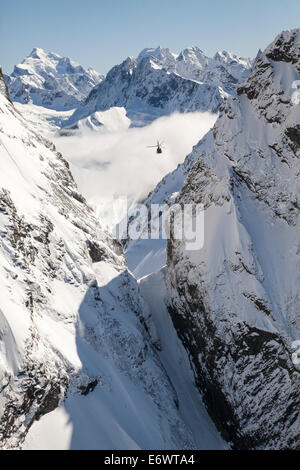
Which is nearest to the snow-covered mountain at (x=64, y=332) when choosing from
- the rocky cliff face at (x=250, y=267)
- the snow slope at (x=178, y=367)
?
the snow slope at (x=178, y=367)

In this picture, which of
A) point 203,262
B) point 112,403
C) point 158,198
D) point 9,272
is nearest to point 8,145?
point 9,272

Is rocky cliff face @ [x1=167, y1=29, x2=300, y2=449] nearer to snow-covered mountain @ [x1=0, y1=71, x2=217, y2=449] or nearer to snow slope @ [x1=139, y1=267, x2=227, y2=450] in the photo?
snow slope @ [x1=139, y1=267, x2=227, y2=450]

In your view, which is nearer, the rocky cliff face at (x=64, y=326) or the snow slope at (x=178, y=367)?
the rocky cliff face at (x=64, y=326)

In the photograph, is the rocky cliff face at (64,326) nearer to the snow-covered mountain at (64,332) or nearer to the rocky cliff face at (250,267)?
the snow-covered mountain at (64,332)

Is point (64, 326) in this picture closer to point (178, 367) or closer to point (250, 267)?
point (178, 367)

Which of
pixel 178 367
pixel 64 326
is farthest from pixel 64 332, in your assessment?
pixel 178 367

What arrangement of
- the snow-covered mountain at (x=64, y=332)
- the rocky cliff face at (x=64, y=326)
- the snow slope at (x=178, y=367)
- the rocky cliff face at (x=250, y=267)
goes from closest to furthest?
the snow-covered mountain at (x=64, y=332), the rocky cliff face at (x=64, y=326), the rocky cliff face at (x=250, y=267), the snow slope at (x=178, y=367)

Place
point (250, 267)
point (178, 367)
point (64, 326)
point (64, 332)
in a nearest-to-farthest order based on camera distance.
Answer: point (64, 332) < point (64, 326) < point (250, 267) < point (178, 367)
